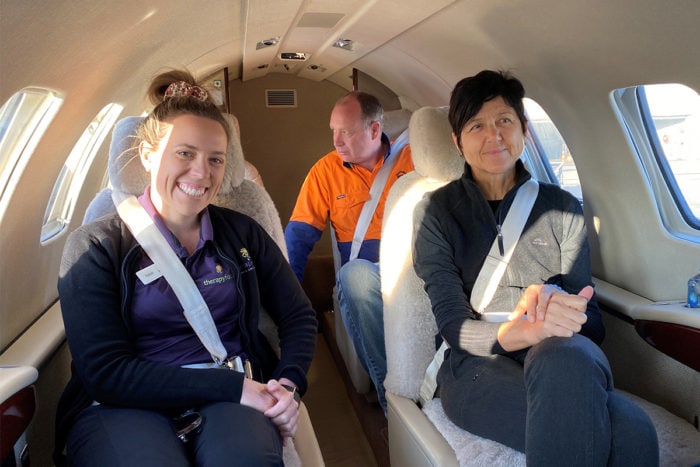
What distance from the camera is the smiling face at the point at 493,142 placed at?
227 cm

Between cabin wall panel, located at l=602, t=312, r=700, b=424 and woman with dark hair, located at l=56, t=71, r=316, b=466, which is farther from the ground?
woman with dark hair, located at l=56, t=71, r=316, b=466

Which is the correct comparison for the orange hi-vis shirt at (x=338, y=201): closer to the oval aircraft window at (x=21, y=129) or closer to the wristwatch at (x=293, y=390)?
the oval aircraft window at (x=21, y=129)

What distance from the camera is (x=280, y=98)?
6625mm

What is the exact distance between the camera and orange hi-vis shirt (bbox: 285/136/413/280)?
3682mm

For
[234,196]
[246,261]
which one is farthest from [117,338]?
[234,196]

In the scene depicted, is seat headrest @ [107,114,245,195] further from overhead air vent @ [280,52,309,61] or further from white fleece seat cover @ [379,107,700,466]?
overhead air vent @ [280,52,309,61]

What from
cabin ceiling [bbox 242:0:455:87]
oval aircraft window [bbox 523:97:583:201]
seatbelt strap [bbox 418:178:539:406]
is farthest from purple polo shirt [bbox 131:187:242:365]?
oval aircraft window [bbox 523:97:583:201]

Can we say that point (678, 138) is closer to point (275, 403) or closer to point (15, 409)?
point (275, 403)

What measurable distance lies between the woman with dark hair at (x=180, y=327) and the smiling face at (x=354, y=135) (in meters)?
1.58

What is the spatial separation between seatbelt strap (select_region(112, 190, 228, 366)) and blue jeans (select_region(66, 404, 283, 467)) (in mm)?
214

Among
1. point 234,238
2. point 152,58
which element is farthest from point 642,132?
point 152,58

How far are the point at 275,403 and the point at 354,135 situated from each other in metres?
2.23

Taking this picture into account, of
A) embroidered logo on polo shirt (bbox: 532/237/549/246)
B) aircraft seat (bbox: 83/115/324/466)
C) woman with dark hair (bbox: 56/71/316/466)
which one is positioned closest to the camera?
woman with dark hair (bbox: 56/71/316/466)

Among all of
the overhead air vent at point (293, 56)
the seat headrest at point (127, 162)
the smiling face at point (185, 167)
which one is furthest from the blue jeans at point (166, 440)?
the overhead air vent at point (293, 56)
